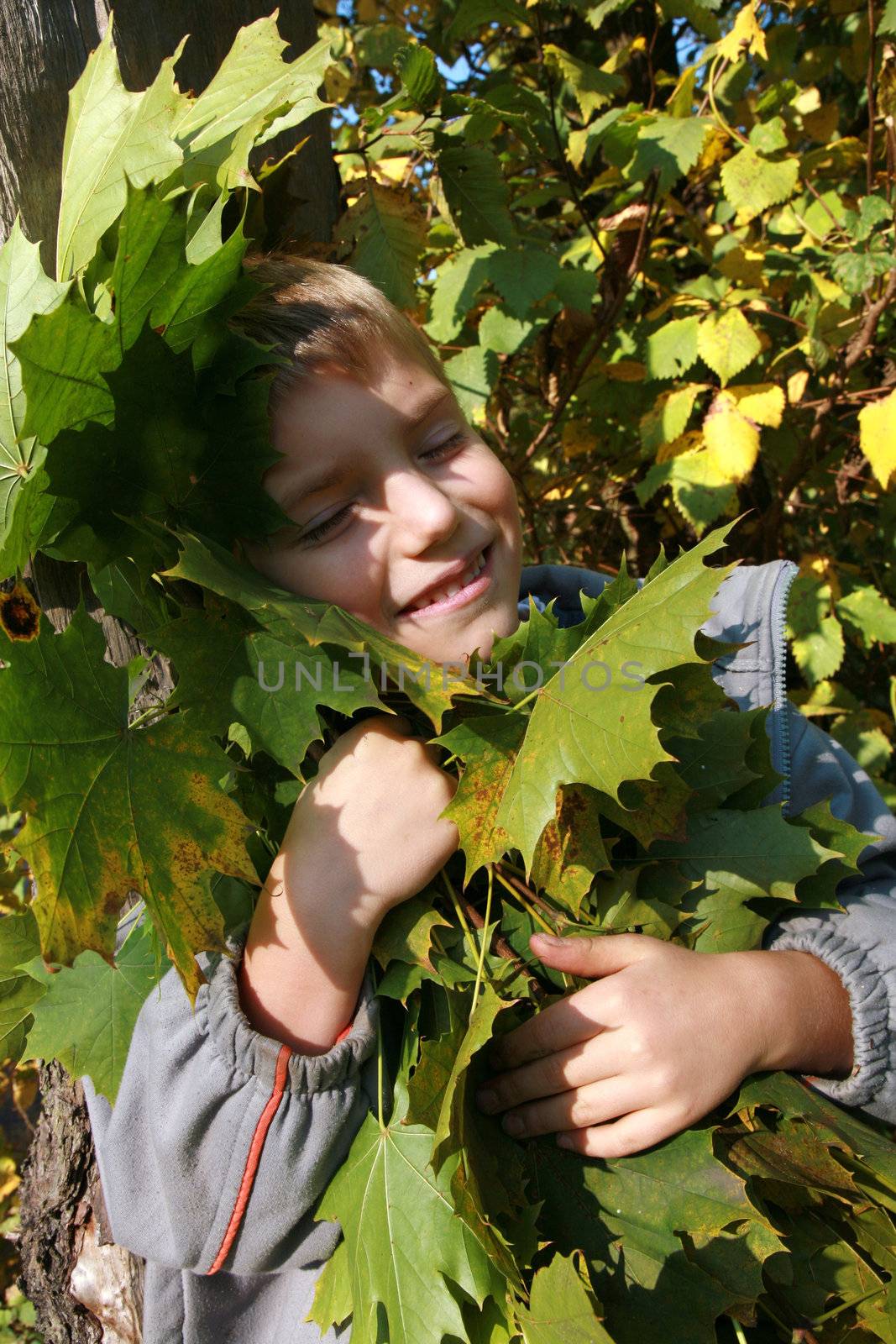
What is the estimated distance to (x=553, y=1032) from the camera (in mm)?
1036

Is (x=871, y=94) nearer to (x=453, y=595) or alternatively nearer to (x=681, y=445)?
(x=681, y=445)

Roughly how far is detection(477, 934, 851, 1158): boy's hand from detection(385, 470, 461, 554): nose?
0.47 m

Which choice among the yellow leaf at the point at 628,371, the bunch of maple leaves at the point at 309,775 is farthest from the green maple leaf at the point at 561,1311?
the yellow leaf at the point at 628,371

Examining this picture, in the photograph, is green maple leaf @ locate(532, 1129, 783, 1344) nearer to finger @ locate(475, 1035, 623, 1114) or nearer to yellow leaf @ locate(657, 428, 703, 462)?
finger @ locate(475, 1035, 623, 1114)

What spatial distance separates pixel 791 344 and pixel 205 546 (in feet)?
6.47

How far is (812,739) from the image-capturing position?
1.52 meters

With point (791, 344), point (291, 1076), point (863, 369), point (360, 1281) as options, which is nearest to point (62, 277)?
point (291, 1076)

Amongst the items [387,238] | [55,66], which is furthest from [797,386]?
[55,66]

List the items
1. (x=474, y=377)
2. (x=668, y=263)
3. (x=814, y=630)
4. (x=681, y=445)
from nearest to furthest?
(x=474, y=377) < (x=681, y=445) < (x=814, y=630) < (x=668, y=263)

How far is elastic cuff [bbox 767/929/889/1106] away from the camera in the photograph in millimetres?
1204

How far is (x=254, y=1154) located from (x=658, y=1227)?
1.39 ft

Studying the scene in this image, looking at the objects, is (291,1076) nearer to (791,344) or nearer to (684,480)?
(684,480)

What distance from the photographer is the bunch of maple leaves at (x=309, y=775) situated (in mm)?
850

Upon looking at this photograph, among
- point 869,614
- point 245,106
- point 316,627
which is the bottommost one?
point 869,614
